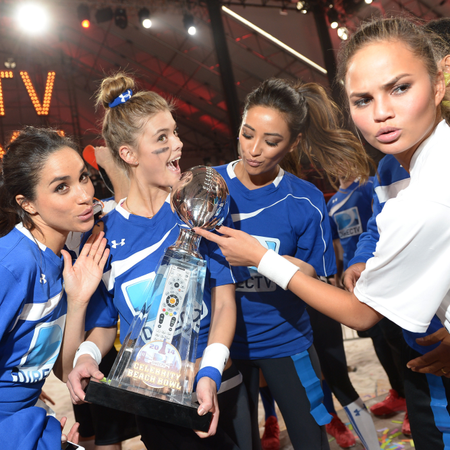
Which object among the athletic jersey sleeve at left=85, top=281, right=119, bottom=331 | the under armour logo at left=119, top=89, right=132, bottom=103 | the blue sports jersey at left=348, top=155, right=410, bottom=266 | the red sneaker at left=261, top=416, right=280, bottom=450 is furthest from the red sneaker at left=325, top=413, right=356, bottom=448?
the under armour logo at left=119, top=89, right=132, bottom=103

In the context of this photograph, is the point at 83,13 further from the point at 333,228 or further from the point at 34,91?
the point at 333,228

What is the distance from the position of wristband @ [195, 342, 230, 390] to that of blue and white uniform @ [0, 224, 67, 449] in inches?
16.2

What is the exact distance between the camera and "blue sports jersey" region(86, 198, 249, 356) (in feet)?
4.08

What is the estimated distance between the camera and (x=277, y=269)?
3.67ft

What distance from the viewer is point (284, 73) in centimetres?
895

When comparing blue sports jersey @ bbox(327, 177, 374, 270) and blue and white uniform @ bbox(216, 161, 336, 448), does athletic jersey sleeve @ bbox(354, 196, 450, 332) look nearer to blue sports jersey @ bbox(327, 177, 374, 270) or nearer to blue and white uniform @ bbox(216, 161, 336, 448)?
blue and white uniform @ bbox(216, 161, 336, 448)

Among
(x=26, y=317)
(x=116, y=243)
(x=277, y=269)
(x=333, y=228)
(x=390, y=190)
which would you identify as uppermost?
(x=333, y=228)

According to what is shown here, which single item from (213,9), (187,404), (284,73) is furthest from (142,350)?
(284,73)

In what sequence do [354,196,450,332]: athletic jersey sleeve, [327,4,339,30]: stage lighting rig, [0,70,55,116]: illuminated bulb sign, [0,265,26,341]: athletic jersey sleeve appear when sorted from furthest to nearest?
[327,4,339,30]: stage lighting rig → [0,70,55,116]: illuminated bulb sign → [0,265,26,341]: athletic jersey sleeve → [354,196,450,332]: athletic jersey sleeve

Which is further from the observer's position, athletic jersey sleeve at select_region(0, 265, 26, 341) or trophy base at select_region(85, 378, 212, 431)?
athletic jersey sleeve at select_region(0, 265, 26, 341)

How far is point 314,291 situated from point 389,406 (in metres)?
1.96

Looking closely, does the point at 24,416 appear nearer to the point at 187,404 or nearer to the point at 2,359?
the point at 2,359

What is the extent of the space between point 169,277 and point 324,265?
3.07 feet

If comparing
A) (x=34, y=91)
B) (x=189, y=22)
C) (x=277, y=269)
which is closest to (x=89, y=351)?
(x=277, y=269)
